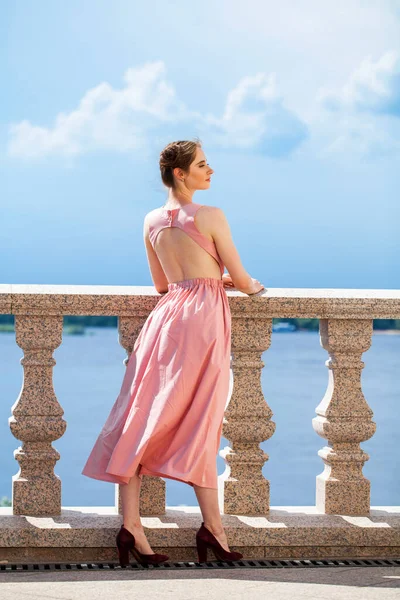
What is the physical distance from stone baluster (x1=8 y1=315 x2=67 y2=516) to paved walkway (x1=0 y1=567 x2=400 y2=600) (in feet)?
1.70

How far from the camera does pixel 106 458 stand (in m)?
4.70

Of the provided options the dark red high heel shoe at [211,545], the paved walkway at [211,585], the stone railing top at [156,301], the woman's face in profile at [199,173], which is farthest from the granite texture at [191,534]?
the woman's face in profile at [199,173]

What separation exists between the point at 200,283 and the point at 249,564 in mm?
1303

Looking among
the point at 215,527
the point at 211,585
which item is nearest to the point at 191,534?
the point at 215,527

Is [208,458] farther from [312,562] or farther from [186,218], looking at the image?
[186,218]

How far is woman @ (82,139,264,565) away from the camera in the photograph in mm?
4594

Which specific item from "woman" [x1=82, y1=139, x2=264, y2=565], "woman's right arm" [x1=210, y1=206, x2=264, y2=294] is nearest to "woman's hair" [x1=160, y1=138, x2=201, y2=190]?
"woman" [x1=82, y1=139, x2=264, y2=565]

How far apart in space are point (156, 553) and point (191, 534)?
24 centimetres

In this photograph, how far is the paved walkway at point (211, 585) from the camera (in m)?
4.10

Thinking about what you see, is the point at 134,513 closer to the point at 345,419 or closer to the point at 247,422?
the point at 247,422

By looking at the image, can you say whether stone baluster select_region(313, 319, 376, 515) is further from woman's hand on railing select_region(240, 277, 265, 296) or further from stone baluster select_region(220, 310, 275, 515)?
woman's hand on railing select_region(240, 277, 265, 296)

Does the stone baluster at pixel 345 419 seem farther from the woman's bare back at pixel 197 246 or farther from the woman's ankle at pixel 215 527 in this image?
the woman's ankle at pixel 215 527

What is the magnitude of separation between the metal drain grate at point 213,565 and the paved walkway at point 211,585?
85 mm

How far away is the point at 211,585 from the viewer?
14.0ft
